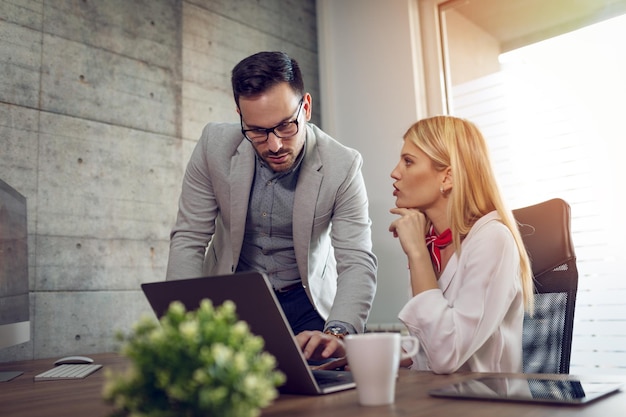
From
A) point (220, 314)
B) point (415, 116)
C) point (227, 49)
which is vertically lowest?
point (220, 314)

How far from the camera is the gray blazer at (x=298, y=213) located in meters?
1.88

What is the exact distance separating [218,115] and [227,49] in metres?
0.41

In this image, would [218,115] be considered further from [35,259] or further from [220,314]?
[220,314]

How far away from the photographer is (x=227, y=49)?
322 centimetres

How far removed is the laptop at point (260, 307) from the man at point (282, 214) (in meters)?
0.95

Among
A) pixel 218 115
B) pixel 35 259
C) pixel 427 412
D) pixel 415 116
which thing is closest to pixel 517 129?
pixel 415 116

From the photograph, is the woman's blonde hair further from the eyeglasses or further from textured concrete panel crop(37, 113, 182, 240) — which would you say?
textured concrete panel crop(37, 113, 182, 240)

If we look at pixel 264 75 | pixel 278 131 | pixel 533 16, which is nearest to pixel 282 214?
pixel 278 131

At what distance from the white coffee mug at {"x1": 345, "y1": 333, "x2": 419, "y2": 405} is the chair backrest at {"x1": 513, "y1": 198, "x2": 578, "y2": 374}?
2.75 feet

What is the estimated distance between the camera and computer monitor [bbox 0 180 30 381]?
1599 mm

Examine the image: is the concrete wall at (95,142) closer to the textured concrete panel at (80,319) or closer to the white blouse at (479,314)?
the textured concrete panel at (80,319)

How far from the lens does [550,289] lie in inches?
58.8

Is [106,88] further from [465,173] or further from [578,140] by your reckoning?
[578,140]

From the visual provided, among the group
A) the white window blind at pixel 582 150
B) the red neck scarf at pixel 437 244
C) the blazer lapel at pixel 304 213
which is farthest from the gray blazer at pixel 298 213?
the white window blind at pixel 582 150
